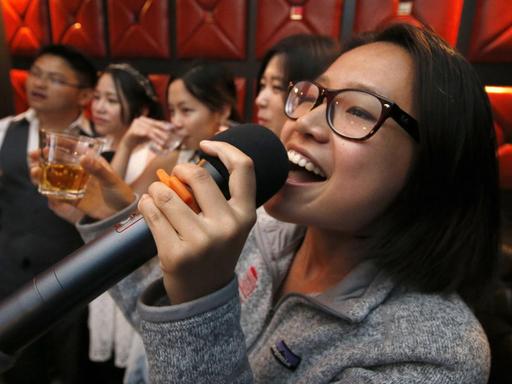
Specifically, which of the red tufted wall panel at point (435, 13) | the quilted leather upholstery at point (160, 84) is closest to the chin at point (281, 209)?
the red tufted wall panel at point (435, 13)

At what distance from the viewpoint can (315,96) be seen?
2.37 ft

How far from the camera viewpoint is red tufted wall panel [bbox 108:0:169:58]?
8.82ft

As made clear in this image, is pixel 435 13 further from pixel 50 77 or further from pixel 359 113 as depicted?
pixel 50 77

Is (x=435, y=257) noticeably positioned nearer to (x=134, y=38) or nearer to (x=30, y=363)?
(x=30, y=363)

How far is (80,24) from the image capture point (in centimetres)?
300

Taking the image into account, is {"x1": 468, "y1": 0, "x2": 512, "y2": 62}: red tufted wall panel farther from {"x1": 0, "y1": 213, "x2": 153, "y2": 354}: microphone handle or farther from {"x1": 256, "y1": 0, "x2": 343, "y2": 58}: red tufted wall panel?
{"x1": 0, "y1": 213, "x2": 153, "y2": 354}: microphone handle

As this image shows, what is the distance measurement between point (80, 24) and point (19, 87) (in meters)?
1.08

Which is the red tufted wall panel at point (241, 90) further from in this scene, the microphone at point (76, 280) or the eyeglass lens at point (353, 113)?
the microphone at point (76, 280)

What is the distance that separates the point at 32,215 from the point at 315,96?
1.64m

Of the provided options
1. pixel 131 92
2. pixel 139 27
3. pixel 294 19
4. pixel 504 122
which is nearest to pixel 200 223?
pixel 131 92

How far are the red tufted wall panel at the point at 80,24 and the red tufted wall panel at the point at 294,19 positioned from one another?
4.80ft

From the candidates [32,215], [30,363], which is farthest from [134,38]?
[30,363]

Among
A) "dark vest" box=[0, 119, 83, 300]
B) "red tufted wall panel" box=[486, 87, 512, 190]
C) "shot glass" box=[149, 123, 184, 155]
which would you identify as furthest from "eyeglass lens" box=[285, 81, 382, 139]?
"red tufted wall panel" box=[486, 87, 512, 190]

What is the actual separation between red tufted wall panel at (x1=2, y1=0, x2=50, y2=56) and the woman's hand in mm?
3673
